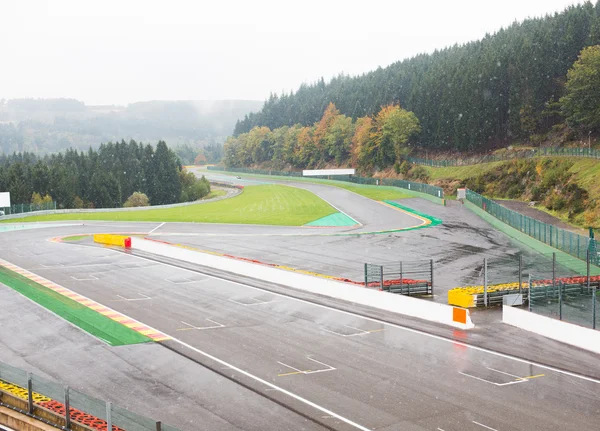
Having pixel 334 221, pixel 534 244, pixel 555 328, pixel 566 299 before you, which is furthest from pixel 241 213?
pixel 555 328

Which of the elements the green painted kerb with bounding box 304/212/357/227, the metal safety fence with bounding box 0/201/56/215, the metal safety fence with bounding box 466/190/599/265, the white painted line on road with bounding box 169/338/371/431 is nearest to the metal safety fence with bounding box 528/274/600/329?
the metal safety fence with bounding box 466/190/599/265

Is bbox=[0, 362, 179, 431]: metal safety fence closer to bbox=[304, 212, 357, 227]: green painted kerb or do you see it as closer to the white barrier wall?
the white barrier wall

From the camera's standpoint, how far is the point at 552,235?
45969mm

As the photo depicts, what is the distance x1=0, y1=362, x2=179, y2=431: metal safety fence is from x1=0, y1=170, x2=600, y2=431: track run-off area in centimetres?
230

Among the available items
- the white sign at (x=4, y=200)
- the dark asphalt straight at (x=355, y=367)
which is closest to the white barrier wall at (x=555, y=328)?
the dark asphalt straight at (x=355, y=367)

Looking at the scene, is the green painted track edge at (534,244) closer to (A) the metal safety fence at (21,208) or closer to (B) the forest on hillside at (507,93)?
(B) the forest on hillside at (507,93)

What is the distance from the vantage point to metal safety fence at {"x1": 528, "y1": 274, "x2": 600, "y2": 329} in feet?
84.1

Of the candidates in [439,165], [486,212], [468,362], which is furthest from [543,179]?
[468,362]

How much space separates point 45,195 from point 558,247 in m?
112

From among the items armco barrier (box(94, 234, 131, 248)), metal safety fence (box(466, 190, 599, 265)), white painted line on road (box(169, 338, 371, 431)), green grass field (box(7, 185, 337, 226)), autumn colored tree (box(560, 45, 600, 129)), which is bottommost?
green grass field (box(7, 185, 337, 226))

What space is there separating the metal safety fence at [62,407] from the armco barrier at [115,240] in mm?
36109

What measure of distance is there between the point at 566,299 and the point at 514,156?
79.0 meters

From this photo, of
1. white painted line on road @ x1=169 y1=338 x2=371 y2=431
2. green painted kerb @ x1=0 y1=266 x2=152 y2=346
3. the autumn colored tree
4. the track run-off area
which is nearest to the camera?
white painted line on road @ x1=169 y1=338 x2=371 y2=431

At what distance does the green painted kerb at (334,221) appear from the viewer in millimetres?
70812
